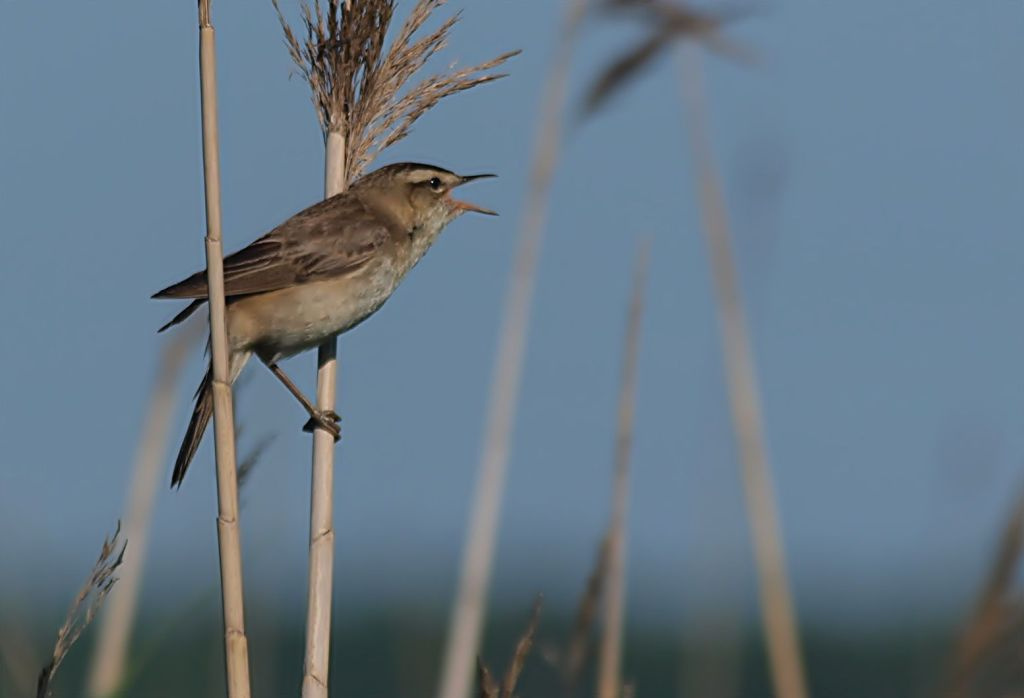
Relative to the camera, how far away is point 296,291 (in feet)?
12.7

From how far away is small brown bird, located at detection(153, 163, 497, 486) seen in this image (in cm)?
382

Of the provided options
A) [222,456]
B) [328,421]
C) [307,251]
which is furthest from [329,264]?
[222,456]

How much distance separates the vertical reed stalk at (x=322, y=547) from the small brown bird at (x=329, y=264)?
67 centimetres

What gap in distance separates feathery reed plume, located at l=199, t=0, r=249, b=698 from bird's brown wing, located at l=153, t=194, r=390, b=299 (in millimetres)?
1437

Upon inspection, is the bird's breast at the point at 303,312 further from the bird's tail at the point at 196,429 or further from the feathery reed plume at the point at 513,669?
the feathery reed plume at the point at 513,669

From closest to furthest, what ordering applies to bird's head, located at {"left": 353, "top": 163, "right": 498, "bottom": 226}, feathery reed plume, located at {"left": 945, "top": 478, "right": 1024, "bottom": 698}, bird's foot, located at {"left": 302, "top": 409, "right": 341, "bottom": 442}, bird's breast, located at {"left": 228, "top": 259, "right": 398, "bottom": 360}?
1. feathery reed plume, located at {"left": 945, "top": 478, "right": 1024, "bottom": 698}
2. bird's foot, located at {"left": 302, "top": 409, "right": 341, "bottom": 442}
3. bird's breast, located at {"left": 228, "top": 259, "right": 398, "bottom": 360}
4. bird's head, located at {"left": 353, "top": 163, "right": 498, "bottom": 226}

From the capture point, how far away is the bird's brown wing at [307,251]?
389cm

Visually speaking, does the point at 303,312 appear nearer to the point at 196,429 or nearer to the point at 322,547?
the point at 196,429

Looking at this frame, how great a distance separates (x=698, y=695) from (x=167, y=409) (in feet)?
5.46

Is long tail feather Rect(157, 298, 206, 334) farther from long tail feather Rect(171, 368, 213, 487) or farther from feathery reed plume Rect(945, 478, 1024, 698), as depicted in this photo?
feathery reed plume Rect(945, 478, 1024, 698)

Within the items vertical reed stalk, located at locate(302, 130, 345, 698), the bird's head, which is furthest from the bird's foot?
the bird's head

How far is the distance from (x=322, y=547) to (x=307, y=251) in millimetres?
1398

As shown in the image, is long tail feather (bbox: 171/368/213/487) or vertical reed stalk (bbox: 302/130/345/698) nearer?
vertical reed stalk (bbox: 302/130/345/698)

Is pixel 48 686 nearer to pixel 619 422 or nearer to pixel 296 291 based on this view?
pixel 619 422
